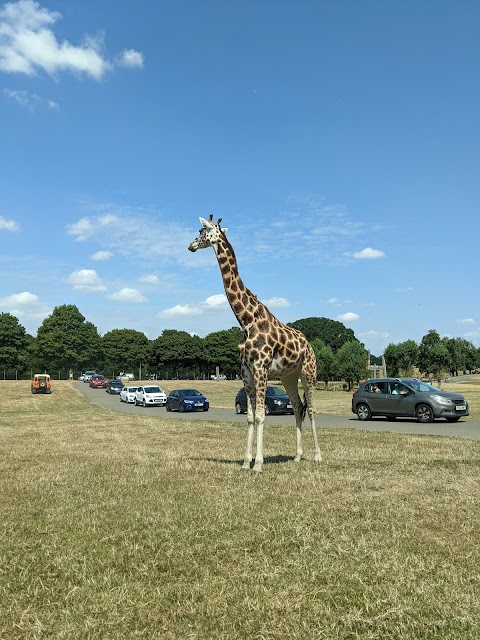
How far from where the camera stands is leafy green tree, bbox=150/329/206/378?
348 feet

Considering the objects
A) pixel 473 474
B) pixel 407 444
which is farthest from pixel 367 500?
pixel 407 444

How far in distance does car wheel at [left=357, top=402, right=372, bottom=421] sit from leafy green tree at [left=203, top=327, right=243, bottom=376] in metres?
81.2

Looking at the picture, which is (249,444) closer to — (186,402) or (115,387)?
(186,402)

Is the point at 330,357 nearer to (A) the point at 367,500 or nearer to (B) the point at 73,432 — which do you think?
(B) the point at 73,432

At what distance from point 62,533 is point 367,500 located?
3759 mm

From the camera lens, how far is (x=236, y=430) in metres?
18.5

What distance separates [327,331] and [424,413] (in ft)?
292

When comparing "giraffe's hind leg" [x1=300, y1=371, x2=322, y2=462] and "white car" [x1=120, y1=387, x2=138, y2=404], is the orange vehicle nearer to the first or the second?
"white car" [x1=120, y1=387, x2=138, y2=404]

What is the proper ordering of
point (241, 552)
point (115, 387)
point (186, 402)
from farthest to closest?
point (115, 387) < point (186, 402) < point (241, 552)

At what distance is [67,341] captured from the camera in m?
99.9

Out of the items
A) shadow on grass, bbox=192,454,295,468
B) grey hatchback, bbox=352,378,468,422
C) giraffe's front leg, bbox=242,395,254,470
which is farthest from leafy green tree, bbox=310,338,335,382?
giraffe's front leg, bbox=242,395,254,470

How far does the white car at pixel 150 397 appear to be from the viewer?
4156cm

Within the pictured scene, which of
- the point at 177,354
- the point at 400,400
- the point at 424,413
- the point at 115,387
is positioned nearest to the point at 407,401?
the point at 400,400

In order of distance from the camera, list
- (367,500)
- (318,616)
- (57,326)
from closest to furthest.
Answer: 1. (318,616)
2. (367,500)
3. (57,326)
